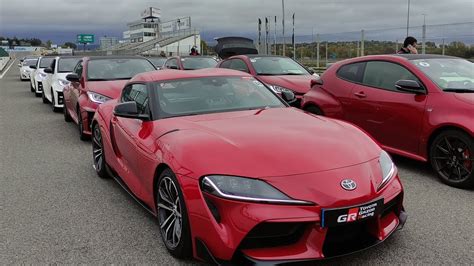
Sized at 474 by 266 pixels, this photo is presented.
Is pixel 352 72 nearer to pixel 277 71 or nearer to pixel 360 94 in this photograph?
pixel 360 94

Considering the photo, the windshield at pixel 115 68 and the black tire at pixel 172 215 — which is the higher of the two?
the windshield at pixel 115 68

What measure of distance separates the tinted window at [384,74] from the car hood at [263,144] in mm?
2551

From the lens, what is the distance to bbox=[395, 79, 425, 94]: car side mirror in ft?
19.8

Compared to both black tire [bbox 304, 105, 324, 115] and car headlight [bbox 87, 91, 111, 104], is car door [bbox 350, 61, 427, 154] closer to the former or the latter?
black tire [bbox 304, 105, 324, 115]

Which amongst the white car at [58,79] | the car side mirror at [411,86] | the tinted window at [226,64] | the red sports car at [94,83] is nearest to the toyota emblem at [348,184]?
the car side mirror at [411,86]

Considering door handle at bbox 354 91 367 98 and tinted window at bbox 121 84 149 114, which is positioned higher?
tinted window at bbox 121 84 149 114

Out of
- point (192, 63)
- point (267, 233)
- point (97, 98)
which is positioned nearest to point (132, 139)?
point (267, 233)

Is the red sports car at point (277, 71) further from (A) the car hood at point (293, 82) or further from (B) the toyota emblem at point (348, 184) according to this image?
(B) the toyota emblem at point (348, 184)

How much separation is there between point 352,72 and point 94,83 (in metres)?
4.92

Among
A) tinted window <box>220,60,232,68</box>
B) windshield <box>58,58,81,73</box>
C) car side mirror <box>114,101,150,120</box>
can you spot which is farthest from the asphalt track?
windshield <box>58,58,81,73</box>

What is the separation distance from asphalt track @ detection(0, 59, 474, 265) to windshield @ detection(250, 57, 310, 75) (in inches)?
187

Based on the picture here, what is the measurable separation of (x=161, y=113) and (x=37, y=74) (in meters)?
15.5

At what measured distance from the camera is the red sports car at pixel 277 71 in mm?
10227

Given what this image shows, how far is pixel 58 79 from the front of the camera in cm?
1311
